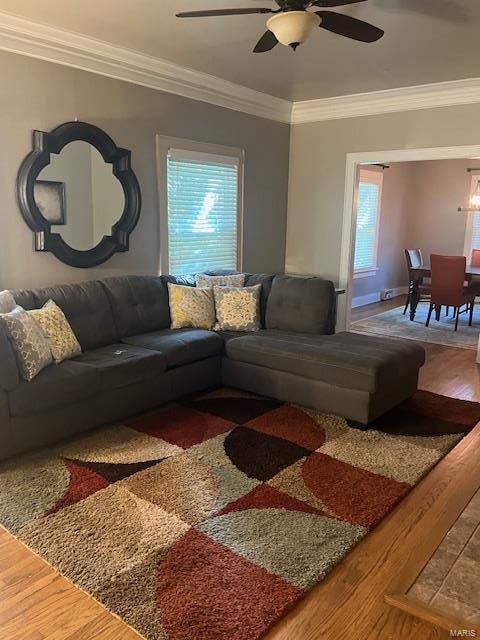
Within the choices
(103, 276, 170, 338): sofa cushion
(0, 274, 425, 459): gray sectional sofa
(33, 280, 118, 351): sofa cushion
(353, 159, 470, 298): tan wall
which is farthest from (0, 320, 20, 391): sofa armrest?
(353, 159, 470, 298): tan wall

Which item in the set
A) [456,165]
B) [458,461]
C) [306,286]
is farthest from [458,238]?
[458,461]

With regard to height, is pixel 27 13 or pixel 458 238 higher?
pixel 27 13

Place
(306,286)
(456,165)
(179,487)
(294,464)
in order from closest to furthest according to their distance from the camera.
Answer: (179,487) → (294,464) → (306,286) → (456,165)

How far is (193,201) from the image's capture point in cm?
509

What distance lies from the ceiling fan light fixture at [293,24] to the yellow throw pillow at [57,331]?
216 centimetres

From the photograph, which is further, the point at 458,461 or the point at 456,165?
the point at 456,165

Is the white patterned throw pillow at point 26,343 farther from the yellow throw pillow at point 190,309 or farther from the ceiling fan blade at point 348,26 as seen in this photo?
the ceiling fan blade at point 348,26

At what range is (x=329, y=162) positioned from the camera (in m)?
5.89

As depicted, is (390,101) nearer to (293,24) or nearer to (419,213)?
(293,24)

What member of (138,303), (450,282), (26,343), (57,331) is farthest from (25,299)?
(450,282)

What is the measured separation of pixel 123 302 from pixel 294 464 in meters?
1.94

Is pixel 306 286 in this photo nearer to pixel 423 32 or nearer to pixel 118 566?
pixel 423 32

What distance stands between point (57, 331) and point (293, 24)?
2263mm

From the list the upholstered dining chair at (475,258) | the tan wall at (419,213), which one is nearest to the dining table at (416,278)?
the tan wall at (419,213)
